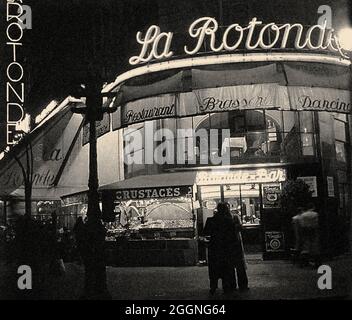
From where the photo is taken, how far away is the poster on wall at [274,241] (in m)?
13.9

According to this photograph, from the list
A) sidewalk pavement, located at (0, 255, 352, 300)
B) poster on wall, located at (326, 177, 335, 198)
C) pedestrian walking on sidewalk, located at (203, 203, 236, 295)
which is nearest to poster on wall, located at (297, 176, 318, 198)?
poster on wall, located at (326, 177, 335, 198)

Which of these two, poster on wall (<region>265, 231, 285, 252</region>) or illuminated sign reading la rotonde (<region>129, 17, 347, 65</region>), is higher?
illuminated sign reading la rotonde (<region>129, 17, 347, 65</region>)

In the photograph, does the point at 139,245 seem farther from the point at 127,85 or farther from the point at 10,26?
the point at 10,26

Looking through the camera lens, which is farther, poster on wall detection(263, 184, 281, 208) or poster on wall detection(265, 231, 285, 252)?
poster on wall detection(263, 184, 281, 208)

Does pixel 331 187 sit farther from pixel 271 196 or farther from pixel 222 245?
pixel 222 245

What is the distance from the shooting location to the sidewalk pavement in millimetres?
9352

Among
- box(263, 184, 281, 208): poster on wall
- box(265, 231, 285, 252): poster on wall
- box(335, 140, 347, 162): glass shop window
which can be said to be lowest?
box(265, 231, 285, 252): poster on wall

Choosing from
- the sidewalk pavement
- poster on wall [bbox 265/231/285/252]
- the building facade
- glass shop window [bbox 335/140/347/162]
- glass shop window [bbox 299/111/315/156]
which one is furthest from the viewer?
glass shop window [bbox 335/140/347/162]

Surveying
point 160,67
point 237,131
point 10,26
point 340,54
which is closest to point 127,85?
point 160,67

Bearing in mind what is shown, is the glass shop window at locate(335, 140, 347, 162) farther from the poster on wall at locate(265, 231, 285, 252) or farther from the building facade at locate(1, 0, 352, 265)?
the poster on wall at locate(265, 231, 285, 252)

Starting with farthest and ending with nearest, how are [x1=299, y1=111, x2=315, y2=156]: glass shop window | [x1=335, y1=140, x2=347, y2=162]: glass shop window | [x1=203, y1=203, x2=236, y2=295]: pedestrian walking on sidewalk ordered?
[x1=335, y1=140, x2=347, y2=162]: glass shop window
[x1=299, y1=111, x2=315, y2=156]: glass shop window
[x1=203, y1=203, x2=236, y2=295]: pedestrian walking on sidewalk

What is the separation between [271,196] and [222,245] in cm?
518

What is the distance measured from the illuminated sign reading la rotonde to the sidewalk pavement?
5304 millimetres

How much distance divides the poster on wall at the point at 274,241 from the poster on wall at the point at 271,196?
84 cm
